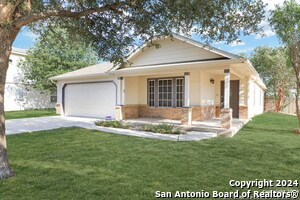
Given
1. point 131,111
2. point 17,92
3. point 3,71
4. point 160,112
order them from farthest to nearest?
1. point 17,92
2. point 131,111
3. point 160,112
4. point 3,71

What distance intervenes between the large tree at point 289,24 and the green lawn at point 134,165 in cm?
421

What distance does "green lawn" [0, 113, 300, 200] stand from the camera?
12.3 feet

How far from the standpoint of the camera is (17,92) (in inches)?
899

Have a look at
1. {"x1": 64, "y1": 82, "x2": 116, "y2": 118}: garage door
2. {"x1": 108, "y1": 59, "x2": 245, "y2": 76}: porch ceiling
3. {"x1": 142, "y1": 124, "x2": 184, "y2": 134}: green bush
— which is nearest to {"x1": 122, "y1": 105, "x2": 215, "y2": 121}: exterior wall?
{"x1": 64, "y1": 82, "x2": 116, "y2": 118}: garage door

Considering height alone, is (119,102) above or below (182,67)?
below

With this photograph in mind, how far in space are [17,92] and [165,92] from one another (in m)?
17.3

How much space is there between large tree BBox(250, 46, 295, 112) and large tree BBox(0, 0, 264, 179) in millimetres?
21308

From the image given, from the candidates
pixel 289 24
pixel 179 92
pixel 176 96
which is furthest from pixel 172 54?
pixel 289 24

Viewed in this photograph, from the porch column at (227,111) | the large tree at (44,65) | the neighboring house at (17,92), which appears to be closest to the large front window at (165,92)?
the porch column at (227,111)

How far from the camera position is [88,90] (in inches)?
613

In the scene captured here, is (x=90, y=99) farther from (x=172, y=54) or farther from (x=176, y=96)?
(x=172, y=54)

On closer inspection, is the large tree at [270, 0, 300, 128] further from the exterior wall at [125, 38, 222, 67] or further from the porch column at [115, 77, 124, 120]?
the porch column at [115, 77, 124, 120]

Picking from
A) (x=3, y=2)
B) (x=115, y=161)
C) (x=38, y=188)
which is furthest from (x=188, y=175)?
(x=3, y=2)

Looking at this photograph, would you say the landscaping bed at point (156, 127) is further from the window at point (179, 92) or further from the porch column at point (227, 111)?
the window at point (179, 92)
